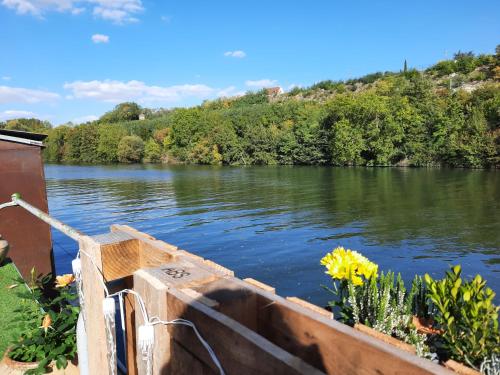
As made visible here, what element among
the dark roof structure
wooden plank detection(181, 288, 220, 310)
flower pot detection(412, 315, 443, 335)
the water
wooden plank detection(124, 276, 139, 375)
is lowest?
the water

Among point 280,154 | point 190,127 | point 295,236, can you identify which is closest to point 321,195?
point 295,236

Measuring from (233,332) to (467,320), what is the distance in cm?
211

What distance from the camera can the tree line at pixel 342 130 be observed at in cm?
4584

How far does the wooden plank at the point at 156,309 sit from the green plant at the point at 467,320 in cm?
206

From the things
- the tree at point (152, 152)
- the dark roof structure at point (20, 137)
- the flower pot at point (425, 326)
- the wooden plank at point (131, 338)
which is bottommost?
the flower pot at point (425, 326)

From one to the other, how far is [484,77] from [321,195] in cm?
5624

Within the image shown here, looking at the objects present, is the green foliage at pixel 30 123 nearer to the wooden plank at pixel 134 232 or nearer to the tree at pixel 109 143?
the tree at pixel 109 143

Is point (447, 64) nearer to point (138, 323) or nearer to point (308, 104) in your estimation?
point (308, 104)

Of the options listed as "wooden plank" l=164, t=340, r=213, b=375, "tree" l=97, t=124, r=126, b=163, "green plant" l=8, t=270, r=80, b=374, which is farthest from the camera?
"tree" l=97, t=124, r=126, b=163

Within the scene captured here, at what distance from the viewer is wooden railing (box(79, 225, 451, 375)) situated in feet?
3.75

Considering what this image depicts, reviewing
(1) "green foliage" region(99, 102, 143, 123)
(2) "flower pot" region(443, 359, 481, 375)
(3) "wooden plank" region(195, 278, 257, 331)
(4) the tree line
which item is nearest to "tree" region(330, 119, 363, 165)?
(4) the tree line

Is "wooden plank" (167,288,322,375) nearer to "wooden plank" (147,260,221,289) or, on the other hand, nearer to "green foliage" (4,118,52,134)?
"wooden plank" (147,260,221,289)

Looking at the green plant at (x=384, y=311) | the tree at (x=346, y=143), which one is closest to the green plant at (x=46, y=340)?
the green plant at (x=384, y=311)

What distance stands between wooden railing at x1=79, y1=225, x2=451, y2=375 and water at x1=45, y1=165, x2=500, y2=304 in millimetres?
7572
